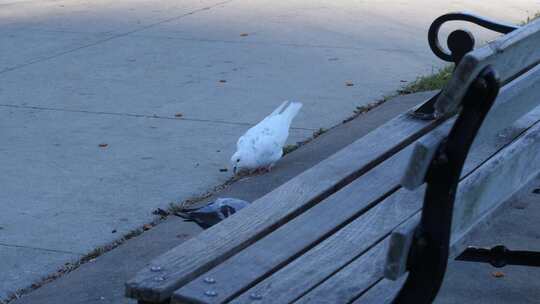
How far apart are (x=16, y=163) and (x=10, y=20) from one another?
4857 millimetres

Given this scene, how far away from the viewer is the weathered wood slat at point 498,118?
199cm

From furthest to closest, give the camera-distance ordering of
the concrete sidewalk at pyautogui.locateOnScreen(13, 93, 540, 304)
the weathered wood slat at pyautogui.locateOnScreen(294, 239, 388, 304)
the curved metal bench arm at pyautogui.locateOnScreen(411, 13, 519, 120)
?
1. the concrete sidewalk at pyautogui.locateOnScreen(13, 93, 540, 304)
2. the curved metal bench arm at pyautogui.locateOnScreen(411, 13, 519, 120)
3. the weathered wood slat at pyautogui.locateOnScreen(294, 239, 388, 304)

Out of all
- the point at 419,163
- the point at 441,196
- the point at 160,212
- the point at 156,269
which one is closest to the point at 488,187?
the point at 441,196

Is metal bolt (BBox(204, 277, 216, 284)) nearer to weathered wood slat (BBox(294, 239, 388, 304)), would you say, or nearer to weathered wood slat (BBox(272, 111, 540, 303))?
weathered wood slat (BBox(272, 111, 540, 303))

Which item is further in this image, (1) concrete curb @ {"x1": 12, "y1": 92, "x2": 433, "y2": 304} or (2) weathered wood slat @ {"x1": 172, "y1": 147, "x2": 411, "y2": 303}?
(1) concrete curb @ {"x1": 12, "y1": 92, "x2": 433, "y2": 304}

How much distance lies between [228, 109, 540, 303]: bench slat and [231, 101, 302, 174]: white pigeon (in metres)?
2.23

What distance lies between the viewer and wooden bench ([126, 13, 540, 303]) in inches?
81.1

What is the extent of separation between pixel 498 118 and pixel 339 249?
0.51 metres

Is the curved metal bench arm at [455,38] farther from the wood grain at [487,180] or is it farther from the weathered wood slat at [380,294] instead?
the weathered wood slat at [380,294]

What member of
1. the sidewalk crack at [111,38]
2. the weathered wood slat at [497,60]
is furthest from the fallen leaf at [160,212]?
the sidewalk crack at [111,38]

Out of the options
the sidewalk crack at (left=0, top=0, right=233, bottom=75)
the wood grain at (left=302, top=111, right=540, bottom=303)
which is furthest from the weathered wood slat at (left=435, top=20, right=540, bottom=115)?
the sidewalk crack at (left=0, top=0, right=233, bottom=75)

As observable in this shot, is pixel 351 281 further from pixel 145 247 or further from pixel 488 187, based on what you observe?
Answer: pixel 145 247

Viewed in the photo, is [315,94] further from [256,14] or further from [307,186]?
[307,186]

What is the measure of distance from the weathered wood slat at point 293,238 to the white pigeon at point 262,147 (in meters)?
2.02
